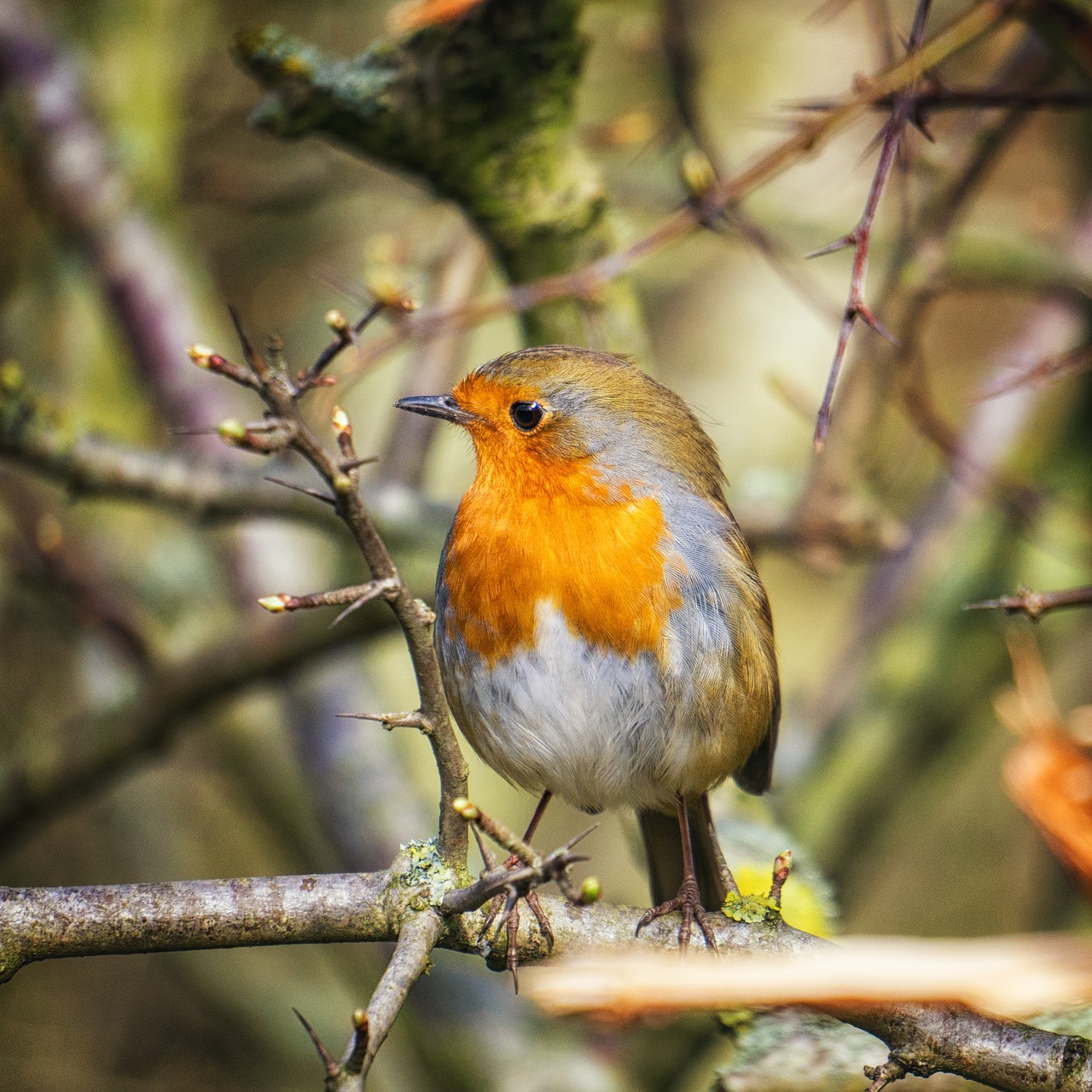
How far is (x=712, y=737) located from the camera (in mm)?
2238

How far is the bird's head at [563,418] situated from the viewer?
7.61 feet

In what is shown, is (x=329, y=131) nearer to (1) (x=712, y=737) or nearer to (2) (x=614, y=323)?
(2) (x=614, y=323)

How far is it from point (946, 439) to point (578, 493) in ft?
4.67

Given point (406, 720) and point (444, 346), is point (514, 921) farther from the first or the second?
point (444, 346)

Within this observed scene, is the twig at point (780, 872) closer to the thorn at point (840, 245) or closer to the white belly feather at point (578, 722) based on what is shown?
the white belly feather at point (578, 722)

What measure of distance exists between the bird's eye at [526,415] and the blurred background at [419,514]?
632 millimetres

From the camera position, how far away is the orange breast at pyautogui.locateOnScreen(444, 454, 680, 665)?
7.04ft

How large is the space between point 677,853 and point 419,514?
3.41ft

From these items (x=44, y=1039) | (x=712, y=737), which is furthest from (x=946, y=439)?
(x=44, y=1039)

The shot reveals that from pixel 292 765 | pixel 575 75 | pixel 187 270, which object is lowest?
pixel 292 765

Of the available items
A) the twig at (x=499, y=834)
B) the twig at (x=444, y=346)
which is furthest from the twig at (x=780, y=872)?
the twig at (x=444, y=346)

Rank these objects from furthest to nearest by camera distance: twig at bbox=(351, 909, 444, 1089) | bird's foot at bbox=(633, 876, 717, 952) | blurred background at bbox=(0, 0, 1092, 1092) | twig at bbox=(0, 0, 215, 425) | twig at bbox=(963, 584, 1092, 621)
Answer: twig at bbox=(0, 0, 215, 425) → blurred background at bbox=(0, 0, 1092, 1092) → bird's foot at bbox=(633, 876, 717, 952) → twig at bbox=(963, 584, 1092, 621) → twig at bbox=(351, 909, 444, 1089)

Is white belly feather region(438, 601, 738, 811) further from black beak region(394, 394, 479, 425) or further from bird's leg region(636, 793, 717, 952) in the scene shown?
black beak region(394, 394, 479, 425)

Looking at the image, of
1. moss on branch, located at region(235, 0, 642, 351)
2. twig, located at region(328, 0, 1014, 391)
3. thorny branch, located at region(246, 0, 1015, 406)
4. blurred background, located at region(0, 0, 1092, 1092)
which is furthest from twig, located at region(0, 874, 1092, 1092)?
moss on branch, located at region(235, 0, 642, 351)
